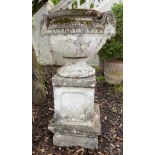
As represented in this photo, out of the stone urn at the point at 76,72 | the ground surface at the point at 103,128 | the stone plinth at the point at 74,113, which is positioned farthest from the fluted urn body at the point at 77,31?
the ground surface at the point at 103,128

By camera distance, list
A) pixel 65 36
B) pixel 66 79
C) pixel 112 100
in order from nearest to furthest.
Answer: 1. pixel 65 36
2. pixel 66 79
3. pixel 112 100

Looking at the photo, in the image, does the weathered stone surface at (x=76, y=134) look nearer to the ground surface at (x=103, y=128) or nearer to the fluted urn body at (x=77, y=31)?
the ground surface at (x=103, y=128)

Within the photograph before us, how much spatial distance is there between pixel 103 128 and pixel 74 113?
57 cm

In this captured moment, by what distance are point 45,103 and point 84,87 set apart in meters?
1.04

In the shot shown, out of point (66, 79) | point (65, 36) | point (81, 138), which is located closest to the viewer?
point (65, 36)

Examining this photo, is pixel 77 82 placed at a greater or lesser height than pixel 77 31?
lesser

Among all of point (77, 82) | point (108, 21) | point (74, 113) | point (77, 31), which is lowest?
point (74, 113)

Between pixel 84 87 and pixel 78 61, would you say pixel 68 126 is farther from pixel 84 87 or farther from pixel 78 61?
pixel 78 61

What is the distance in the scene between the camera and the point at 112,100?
3.33m

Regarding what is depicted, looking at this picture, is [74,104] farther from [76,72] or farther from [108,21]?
[108,21]

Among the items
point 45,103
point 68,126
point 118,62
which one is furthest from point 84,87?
point 118,62

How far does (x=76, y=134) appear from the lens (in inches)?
85.0

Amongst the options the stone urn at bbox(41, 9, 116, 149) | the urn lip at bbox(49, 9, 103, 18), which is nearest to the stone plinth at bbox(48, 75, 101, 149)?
the stone urn at bbox(41, 9, 116, 149)

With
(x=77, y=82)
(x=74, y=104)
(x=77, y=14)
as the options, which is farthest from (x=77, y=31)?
(x=74, y=104)
